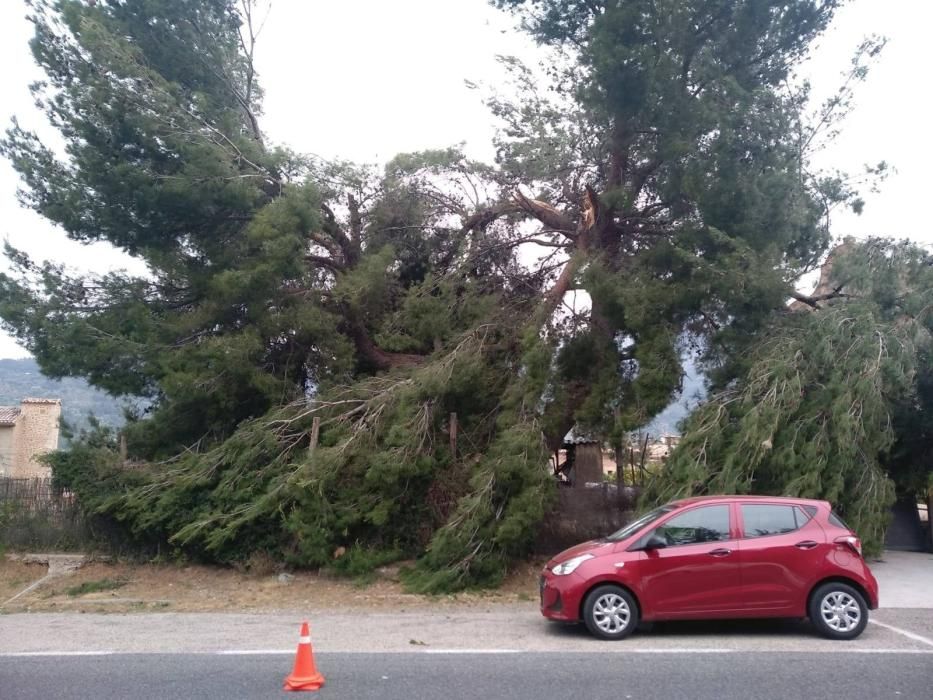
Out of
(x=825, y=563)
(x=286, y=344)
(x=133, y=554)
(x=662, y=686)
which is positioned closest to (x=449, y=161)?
(x=286, y=344)

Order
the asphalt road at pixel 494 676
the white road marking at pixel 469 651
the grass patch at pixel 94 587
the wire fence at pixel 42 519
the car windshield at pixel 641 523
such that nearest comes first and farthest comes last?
the asphalt road at pixel 494 676 < the white road marking at pixel 469 651 < the car windshield at pixel 641 523 < the grass patch at pixel 94 587 < the wire fence at pixel 42 519

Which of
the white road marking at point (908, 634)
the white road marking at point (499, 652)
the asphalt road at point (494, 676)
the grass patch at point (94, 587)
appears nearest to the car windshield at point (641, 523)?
the white road marking at point (499, 652)

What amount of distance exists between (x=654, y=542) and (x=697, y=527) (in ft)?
1.74

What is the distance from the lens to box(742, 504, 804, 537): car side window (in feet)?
30.0

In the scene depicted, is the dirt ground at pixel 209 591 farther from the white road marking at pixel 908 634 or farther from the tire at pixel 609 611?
the white road marking at pixel 908 634

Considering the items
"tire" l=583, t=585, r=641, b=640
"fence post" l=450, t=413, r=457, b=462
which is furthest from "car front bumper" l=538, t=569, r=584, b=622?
"fence post" l=450, t=413, r=457, b=462

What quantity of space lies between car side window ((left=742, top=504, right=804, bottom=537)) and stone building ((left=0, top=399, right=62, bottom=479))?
34644mm

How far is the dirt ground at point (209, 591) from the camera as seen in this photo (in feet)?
41.3

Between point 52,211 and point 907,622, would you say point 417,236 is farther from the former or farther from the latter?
point 907,622

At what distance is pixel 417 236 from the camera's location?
19.1 m

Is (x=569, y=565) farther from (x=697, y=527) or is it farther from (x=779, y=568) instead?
(x=779, y=568)

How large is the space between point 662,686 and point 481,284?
484 inches

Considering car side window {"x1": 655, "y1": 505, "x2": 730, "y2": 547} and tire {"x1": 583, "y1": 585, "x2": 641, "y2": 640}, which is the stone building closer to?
tire {"x1": 583, "y1": 585, "x2": 641, "y2": 640}

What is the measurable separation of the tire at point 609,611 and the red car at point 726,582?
0.04 ft
